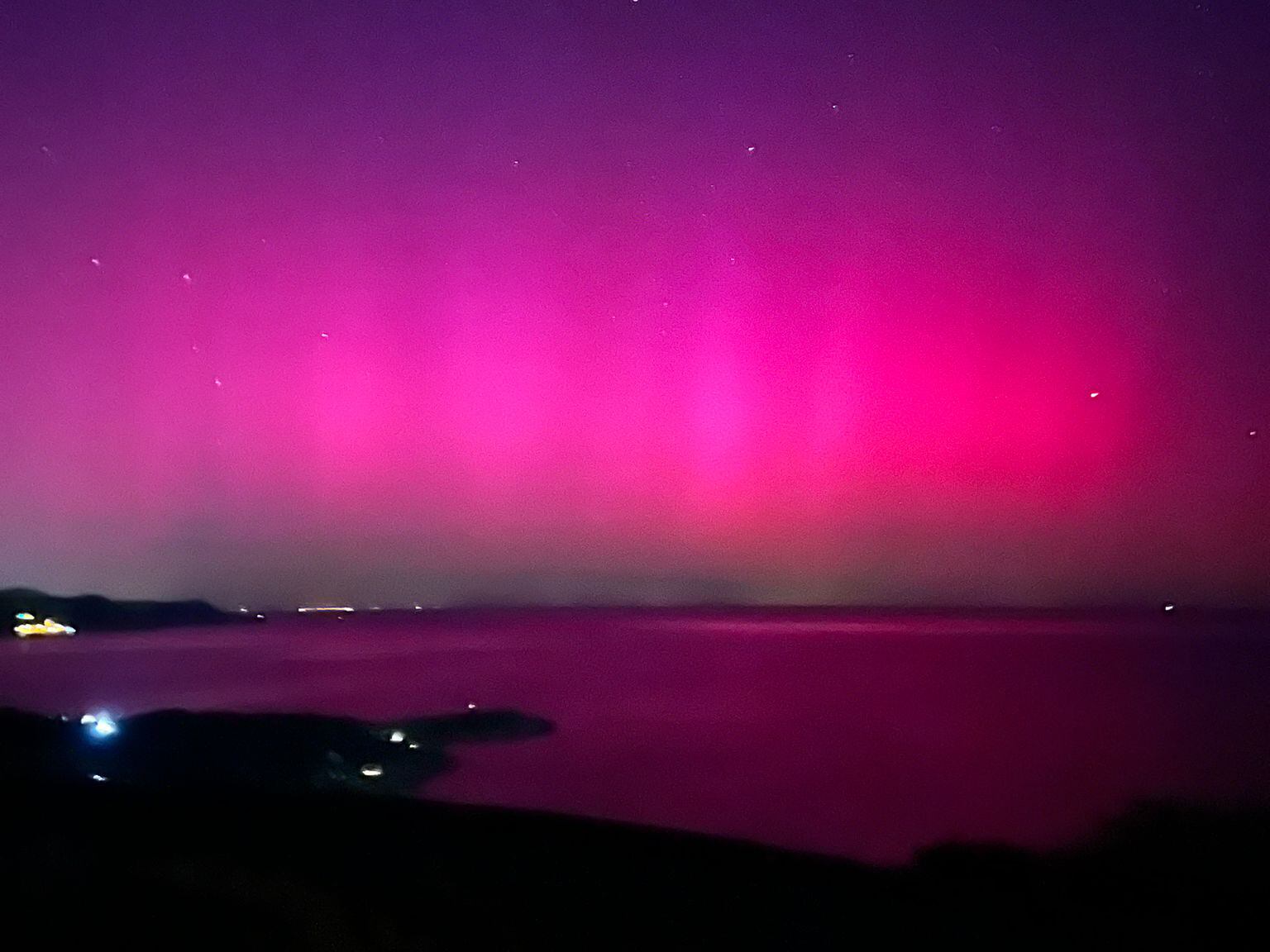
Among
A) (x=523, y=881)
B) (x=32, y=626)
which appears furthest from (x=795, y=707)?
(x=32, y=626)

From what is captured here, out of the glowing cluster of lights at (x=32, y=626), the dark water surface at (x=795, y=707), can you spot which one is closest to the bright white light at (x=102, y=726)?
the dark water surface at (x=795, y=707)

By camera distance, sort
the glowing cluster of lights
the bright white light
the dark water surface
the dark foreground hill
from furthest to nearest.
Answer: the glowing cluster of lights < the bright white light < the dark water surface < the dark foreground hill

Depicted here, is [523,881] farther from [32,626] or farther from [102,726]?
[32,626]

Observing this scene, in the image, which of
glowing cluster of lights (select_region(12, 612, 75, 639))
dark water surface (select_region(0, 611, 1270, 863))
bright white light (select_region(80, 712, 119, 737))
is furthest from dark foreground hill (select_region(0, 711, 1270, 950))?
glowing cluster of lights (select_region(12, 612, 75, 639))

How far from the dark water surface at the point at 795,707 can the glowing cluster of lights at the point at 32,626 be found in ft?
0.69

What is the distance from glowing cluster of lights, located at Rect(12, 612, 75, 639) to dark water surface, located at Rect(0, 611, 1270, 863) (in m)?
→ 0.21

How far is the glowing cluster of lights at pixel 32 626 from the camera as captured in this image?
16.4ft

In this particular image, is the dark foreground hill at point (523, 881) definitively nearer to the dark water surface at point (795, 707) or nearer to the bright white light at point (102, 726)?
the dark water surface at point (795, 707)

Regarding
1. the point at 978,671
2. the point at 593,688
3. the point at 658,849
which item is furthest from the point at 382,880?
the point at 978,671

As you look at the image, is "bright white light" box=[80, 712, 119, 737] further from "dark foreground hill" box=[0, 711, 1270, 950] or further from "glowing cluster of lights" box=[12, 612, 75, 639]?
"glowing cluster of lights" box=[12, 612, 75, 639]

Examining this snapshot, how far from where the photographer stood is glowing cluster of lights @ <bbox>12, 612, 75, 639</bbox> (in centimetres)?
500

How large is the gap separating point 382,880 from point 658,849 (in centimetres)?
99

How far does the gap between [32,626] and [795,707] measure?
12.3ft

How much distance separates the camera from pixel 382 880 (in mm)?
3684
